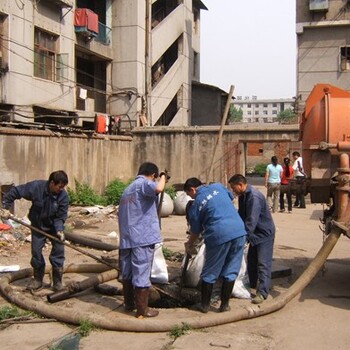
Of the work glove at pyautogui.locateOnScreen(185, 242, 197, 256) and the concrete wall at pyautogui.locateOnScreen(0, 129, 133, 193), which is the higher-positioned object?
the concrete wall at pyautogui.locateOnScreen(0, 129, 133, 193)

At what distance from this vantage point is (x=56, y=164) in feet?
47.8

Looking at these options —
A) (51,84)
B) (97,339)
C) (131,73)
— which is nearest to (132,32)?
(131,73)

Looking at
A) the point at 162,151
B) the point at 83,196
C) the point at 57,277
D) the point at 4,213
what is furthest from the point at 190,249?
the point at 162,151

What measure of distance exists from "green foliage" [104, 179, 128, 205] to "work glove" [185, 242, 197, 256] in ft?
33.6

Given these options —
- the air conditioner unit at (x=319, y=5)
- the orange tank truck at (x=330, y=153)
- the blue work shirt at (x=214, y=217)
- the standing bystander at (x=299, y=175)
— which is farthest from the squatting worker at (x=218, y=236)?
the air conditioner unit at (x=319, y=5)

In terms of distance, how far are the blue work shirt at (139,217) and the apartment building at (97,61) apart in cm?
1130

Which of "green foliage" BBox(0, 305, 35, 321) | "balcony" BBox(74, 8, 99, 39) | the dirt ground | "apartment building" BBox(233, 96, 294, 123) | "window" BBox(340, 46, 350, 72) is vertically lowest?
the dirt ground

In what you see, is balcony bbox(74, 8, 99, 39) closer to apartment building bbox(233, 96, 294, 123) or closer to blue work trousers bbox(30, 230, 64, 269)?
blue work trousers bbox(30, 230, 64, 269)

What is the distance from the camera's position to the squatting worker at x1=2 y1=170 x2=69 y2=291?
595 cm

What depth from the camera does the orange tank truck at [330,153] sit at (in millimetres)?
5500

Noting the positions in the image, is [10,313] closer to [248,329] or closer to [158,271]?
[158,271]

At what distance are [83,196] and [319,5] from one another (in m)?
15.7

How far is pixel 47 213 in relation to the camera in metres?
6.00

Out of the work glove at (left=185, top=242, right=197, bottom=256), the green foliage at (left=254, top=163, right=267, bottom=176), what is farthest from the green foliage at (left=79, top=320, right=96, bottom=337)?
the green foliage at (left=254, top=163, right=267, bottom=176)
